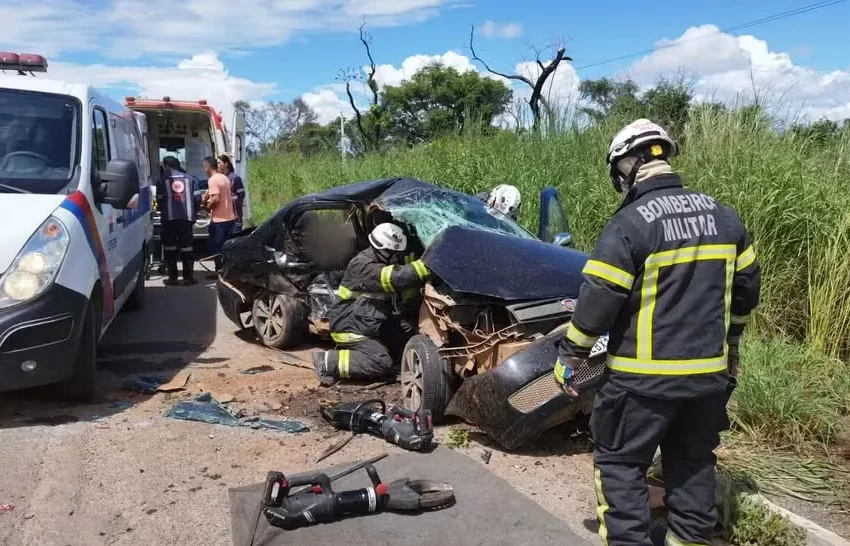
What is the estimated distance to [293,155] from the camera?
23234 millimetres

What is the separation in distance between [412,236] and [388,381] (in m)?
1.14

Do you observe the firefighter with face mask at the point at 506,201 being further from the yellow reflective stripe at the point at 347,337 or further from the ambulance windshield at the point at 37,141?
the ambulance windshield at the point at 37,141

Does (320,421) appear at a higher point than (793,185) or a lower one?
lower

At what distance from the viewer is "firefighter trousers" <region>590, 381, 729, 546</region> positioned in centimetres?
291

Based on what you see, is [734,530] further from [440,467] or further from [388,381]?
[388,381]

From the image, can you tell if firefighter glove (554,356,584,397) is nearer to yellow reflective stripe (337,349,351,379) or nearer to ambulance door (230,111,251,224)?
yellow reflective stripe (337,349,351,379)

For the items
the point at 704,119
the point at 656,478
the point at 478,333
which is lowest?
the point at 656,478

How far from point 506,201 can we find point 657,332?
13.7 feet


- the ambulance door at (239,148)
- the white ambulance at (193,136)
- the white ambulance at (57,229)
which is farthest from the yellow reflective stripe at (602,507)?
the ambulance door at (239,148)

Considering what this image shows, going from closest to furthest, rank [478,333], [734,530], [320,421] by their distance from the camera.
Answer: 1. [734,530]
2. [478,333]
3. [320,421]

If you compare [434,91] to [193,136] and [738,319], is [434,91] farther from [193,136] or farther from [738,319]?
[738,319]

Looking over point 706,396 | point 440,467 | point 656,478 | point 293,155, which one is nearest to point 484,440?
point 440,467

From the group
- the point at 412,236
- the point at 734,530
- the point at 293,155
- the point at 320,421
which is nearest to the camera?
the point at 734,530

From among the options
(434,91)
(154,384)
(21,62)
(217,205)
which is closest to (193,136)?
(217,205)
